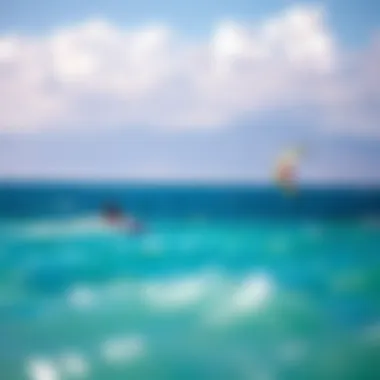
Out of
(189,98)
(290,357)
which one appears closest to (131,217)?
(189,98)

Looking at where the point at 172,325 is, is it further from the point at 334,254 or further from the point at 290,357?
the point at 334,254

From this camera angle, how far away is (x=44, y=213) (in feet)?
4.60

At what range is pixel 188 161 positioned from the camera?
1.41 meters

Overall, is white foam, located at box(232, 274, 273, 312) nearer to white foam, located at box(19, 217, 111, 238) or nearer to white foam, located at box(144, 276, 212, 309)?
white foam, located at box(144, 276, 212, 309)

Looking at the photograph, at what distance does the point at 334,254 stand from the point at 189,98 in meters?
0.53

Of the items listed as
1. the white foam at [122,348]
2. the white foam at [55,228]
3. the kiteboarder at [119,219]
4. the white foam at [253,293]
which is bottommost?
the white foam at [122,348]

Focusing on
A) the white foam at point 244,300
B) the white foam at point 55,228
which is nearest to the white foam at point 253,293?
the white foam at point 244,300

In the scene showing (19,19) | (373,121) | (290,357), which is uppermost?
(19,19)

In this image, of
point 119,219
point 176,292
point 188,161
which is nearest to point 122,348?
point 176,292

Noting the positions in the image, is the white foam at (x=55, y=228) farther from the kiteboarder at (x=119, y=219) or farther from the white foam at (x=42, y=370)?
the white foam at (x=42, y=370)

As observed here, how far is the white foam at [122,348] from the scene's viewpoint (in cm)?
135

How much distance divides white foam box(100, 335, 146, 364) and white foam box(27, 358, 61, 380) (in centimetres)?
12

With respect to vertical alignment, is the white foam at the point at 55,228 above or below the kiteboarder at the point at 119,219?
above

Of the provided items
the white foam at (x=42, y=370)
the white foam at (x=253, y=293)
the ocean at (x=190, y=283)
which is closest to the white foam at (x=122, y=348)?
the ocean at (x=190, y=283)
